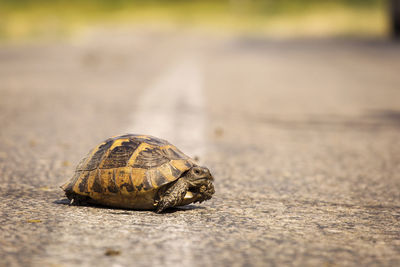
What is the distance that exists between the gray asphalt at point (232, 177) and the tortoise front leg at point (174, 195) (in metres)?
0.09

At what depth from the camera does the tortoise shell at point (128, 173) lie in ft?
13.6

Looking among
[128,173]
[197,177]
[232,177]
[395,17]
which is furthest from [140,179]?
[395,17]

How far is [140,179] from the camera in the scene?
4137 mm

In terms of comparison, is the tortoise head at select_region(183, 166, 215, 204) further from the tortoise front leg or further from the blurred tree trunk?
the blurred tree trunk

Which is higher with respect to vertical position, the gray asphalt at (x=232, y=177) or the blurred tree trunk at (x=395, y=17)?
the blurred tree trunk at (x=395, y=17)

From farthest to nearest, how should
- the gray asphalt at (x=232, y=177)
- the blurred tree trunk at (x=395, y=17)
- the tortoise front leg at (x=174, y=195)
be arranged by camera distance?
the blurred tree trunk at (x=395, y=17) < the tortoise front leg at (x=174, y=195) < the gray asphalt at (x=232, y=177)

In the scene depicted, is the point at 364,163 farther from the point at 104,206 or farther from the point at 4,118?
the point at 4,118

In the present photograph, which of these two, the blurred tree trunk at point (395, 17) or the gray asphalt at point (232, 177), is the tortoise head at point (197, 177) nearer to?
the gray asphalt at point (232, 177)

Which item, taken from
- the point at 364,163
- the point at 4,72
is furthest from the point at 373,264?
the point at 4,72

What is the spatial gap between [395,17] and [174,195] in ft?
109

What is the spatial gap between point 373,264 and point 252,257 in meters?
0.68

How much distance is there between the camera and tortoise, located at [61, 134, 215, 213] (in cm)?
414

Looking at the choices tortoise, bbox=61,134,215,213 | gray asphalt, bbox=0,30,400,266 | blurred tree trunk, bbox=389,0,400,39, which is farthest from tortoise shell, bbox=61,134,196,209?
blurred tree trunk, bbox=389,0,400,39

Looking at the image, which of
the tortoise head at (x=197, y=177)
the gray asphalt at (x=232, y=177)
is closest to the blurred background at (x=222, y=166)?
the gray asphalt at (x=232, y=177)
